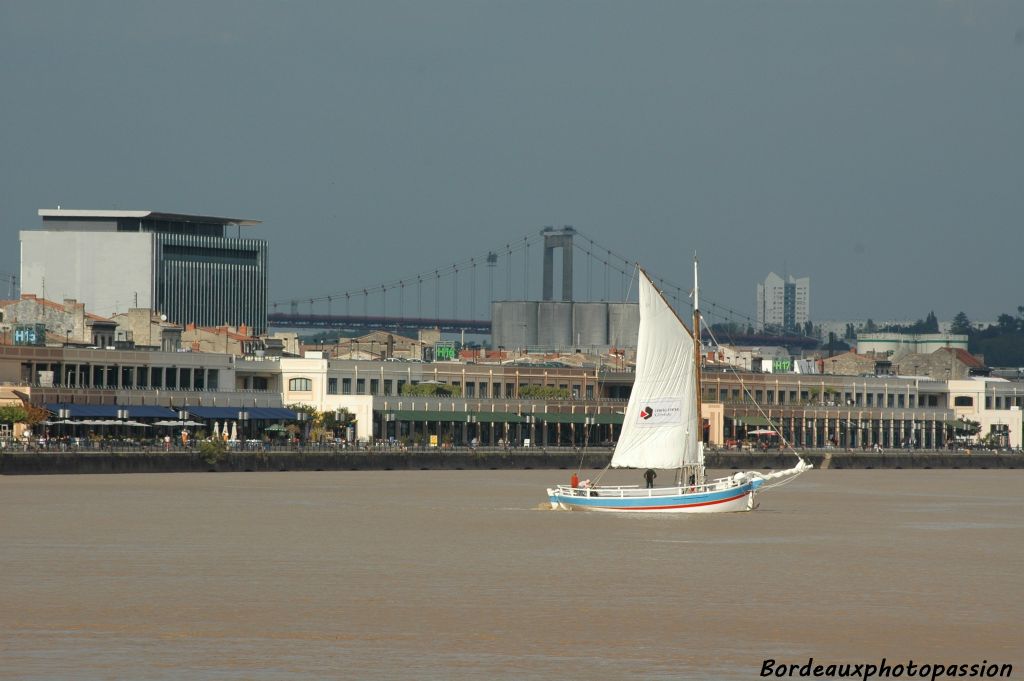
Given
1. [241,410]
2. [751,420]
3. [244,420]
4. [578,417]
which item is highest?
[241,410]

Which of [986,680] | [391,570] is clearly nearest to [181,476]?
[391,570]

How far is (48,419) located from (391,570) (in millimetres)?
73285

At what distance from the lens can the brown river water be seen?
111ft

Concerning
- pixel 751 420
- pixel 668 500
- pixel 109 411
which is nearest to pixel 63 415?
pixel 109 411

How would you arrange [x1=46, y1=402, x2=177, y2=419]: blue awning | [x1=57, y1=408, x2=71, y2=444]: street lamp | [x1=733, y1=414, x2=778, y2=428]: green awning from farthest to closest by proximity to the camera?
[x1=733, y1=414, x2=778, y2=428]: green awning → [x1=46, y1=402, x2=177, y2=419]: blue awning → [x1=57, y1=408, x2=71, y2=444]: street lamp

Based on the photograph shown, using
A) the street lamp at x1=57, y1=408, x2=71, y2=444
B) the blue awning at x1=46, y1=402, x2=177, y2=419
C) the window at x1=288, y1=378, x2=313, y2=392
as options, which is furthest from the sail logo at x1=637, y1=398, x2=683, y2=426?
the window at x1=288, y1=378, x2=313, y2=392

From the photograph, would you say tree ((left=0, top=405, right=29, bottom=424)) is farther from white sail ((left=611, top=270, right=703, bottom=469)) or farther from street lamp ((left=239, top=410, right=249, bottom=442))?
white sail ((left=611, top=270, right=703, bottom=469))

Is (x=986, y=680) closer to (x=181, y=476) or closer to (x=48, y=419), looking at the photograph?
(x=181, y=476)

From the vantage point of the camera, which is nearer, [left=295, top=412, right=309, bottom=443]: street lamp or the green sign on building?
the green sign on building

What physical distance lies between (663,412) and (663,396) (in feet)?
1.72

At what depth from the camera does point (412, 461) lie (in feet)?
398

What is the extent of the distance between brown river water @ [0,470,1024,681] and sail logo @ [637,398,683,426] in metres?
3.99

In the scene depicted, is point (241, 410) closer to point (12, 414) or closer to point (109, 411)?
point (109, 411)

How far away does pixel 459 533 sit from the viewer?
60938 millimetres
